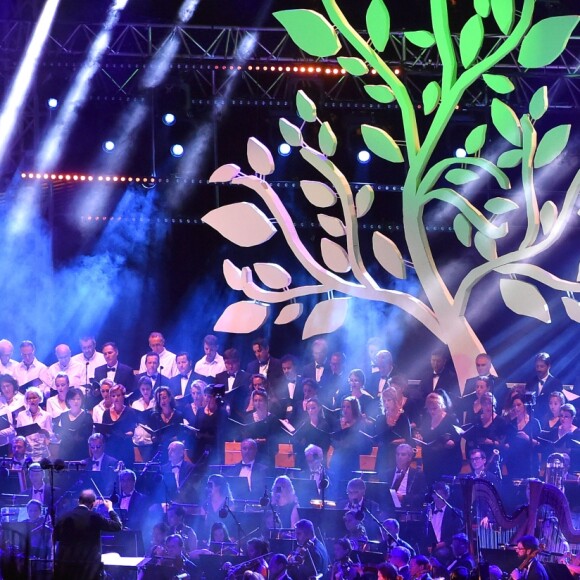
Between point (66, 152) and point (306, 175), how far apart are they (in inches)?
116

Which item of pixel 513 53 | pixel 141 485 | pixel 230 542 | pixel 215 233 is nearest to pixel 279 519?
pixel 230 542

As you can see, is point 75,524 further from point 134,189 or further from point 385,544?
point 134,189

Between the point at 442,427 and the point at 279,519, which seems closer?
the point at 279,519

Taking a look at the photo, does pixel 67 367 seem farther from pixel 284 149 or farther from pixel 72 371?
pixel 284 149

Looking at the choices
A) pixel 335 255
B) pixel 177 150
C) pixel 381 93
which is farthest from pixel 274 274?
pixel 177 150

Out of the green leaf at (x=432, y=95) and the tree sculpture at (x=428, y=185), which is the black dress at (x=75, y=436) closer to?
the tree sculpture at (x=428, y=185)

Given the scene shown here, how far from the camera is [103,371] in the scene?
1190 centimetres

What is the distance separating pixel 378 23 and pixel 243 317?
3.48 meters

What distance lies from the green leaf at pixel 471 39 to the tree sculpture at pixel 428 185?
12mm

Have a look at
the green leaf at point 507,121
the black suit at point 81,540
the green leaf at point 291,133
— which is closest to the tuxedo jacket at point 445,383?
the green leaf at point 507,121

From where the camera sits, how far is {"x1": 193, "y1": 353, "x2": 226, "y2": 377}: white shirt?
12016 millimetres

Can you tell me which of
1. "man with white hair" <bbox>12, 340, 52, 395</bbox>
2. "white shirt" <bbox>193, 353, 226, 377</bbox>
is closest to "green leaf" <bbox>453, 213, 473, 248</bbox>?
Answer: "white shirt" <bbox>193, 353, 226, 377</bbox>

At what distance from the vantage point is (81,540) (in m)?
7.79

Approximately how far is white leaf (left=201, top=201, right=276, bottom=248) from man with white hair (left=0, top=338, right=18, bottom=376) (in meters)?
2.63
